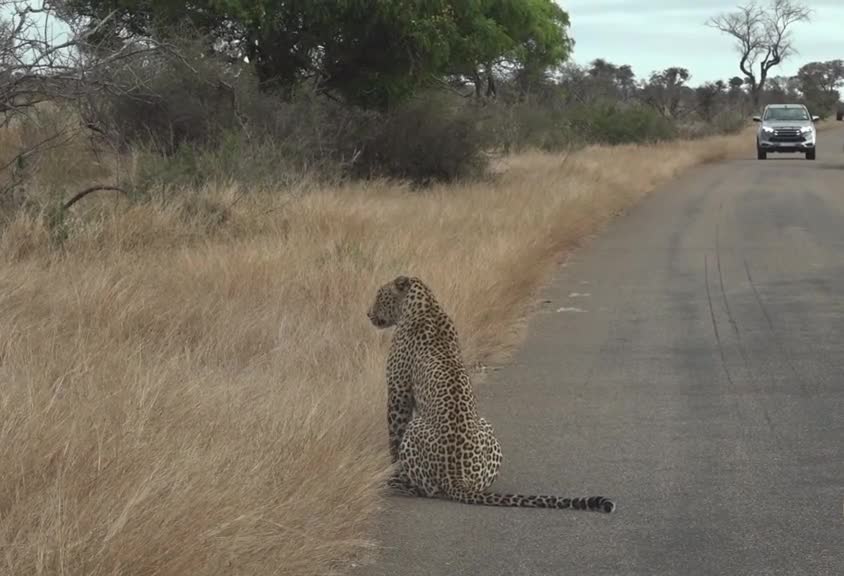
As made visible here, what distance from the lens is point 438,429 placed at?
18.1ft

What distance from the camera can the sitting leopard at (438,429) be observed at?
5500 mm

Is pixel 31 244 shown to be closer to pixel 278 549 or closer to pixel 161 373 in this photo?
pixel 161 373

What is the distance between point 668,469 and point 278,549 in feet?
8.07

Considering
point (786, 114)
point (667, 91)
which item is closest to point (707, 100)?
point (667, 91)

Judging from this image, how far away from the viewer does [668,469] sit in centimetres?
611

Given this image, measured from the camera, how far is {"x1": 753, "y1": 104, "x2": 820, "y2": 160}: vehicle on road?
132 ft

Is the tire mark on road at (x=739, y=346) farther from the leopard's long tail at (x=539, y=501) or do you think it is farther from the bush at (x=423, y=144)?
the bush at (x=423, y=144)

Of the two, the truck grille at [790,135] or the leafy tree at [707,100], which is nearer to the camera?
the truck grille at [790,135]

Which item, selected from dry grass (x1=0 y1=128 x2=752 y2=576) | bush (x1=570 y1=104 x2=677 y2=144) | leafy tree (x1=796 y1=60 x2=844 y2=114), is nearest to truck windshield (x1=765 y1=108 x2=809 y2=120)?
bush (x1=570 y1=104 x2=677 y2=144)

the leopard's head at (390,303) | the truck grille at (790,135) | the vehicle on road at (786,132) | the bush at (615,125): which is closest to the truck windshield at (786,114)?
the vehicle on road at (786,132)

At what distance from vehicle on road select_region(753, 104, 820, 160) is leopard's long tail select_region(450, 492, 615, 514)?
122ft

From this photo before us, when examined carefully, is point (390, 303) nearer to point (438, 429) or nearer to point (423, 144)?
point (438, 429)

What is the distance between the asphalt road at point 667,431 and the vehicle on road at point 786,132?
27.2 metres

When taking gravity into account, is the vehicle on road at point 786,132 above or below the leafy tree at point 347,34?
below
